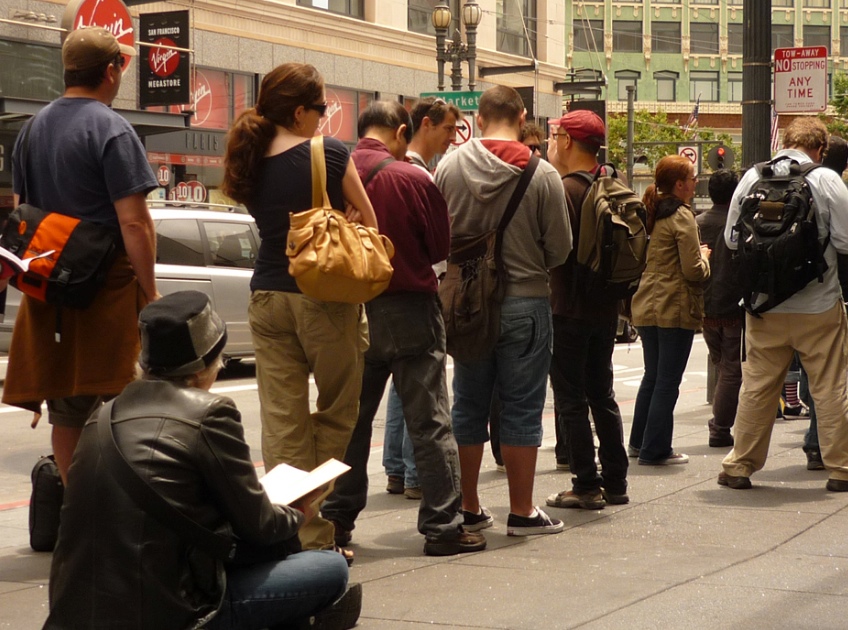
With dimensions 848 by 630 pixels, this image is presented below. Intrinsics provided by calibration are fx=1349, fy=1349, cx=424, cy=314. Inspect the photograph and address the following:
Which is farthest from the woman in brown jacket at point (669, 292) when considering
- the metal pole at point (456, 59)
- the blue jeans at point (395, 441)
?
the metal pole at point (456, 59)

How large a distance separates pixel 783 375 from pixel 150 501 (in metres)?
5.15

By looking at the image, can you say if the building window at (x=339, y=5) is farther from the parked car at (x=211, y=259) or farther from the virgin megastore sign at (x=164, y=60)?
the parked car at (x=211, y=259)

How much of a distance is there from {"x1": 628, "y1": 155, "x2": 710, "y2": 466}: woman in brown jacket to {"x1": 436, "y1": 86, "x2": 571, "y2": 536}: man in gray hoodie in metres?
2.17

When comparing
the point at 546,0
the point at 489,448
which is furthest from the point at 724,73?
the point at 489,448

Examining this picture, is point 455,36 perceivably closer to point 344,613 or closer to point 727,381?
point 727,381

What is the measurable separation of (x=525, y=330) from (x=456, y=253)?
0.48 metres

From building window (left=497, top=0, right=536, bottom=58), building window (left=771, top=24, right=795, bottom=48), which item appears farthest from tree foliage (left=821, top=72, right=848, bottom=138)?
building window (left=771, top=24, right=795, bottom=48)

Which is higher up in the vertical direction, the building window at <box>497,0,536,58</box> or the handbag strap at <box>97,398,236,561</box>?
the building window at <box>497,0,536,58</box>

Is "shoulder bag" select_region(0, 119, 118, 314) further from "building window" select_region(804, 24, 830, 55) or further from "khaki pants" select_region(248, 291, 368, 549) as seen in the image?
"building window" select_region(804, 24, 830, 55)

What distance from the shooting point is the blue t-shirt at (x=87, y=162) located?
5262mm

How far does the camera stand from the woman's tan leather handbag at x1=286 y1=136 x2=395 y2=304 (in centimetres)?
507

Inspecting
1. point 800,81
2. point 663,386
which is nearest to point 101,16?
point 800,81

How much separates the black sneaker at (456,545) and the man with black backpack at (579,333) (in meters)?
1.14

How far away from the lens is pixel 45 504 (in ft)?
19.4
